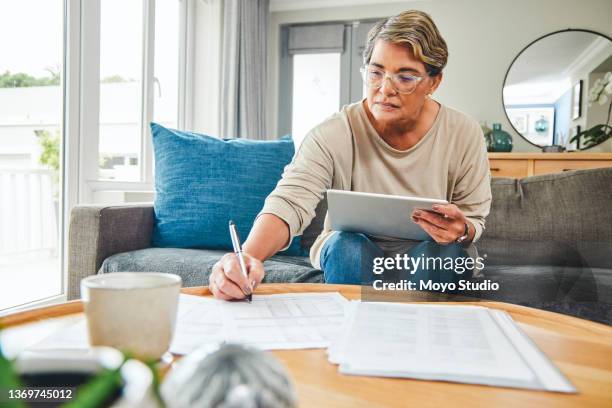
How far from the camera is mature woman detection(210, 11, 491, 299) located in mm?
1269

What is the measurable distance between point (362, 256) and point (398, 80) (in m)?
0.48

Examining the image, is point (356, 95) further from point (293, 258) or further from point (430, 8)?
point (293, 258)

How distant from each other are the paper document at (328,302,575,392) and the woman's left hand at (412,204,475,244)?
0.31 metres

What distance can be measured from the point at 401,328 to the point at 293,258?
1240 mm

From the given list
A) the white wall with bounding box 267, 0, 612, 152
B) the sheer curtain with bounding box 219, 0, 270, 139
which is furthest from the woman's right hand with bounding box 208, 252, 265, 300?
the white wall with bounding box 267, 0, 612, 152

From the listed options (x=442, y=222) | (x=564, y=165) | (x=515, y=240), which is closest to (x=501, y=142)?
(x=564, y=165)

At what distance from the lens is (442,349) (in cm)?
58

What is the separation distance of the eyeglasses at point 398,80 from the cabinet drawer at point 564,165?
87.8 inches

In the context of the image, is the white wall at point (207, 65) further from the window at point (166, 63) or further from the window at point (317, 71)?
the window at point (317, 71)

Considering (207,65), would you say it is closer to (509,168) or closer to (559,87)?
(509,168)

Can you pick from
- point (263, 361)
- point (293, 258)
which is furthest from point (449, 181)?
point (263, 361)

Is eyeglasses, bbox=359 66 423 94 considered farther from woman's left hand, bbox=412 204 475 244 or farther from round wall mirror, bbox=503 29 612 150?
round wall mirror, bbox=503 29 612 150

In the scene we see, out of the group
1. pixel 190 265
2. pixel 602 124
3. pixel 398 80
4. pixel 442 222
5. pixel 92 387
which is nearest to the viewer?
pixel 92 387

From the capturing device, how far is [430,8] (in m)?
3.92
